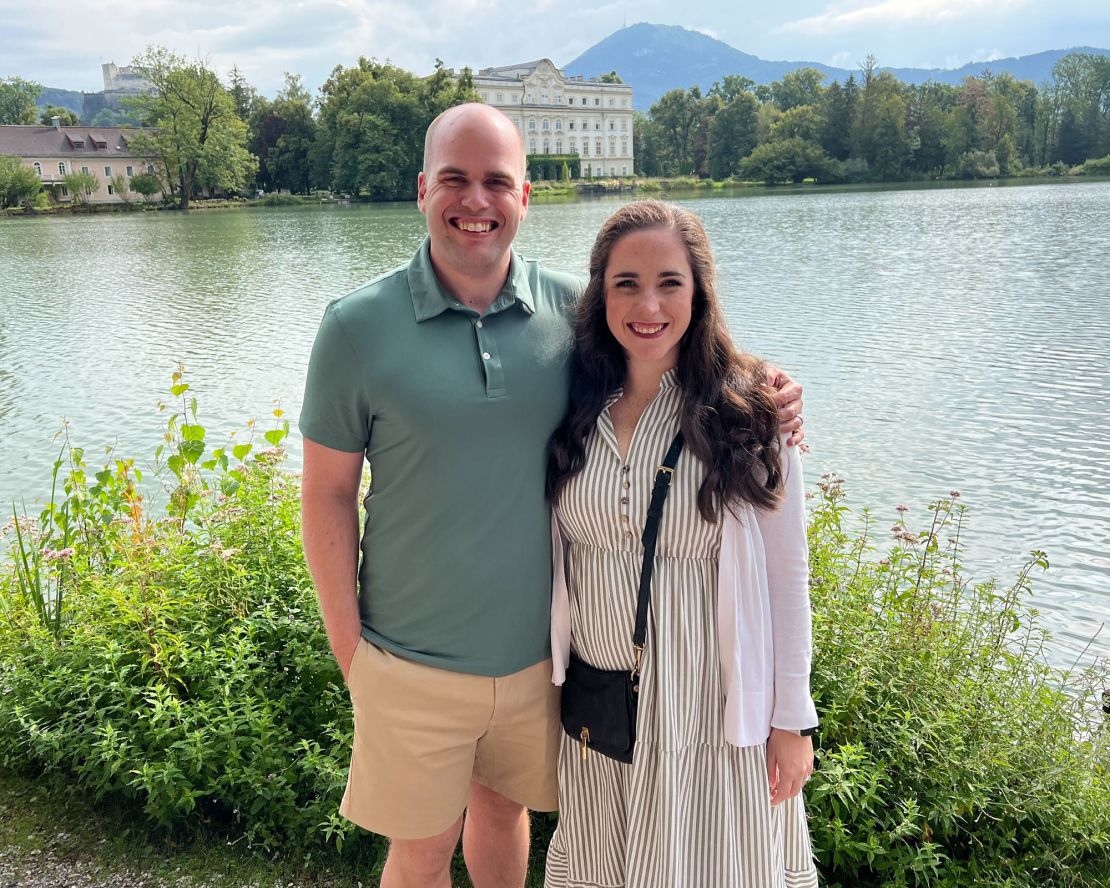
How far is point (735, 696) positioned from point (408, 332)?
999 millimetres

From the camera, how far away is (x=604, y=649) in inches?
76.5

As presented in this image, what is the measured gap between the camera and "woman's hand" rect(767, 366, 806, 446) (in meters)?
1.87

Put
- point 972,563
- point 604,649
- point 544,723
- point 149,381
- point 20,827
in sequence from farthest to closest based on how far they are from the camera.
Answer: point 149,381, point 972,563, point 20,827, point 544,723, point 604,649

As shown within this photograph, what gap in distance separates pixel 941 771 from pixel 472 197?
6.68 feet

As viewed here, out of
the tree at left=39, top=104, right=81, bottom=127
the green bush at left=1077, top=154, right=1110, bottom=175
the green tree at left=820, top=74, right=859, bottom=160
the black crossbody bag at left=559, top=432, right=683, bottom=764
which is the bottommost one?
the black crossbody bag at left=559, top=432, right=683, bottom=764

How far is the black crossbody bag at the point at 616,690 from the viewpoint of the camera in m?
1.84

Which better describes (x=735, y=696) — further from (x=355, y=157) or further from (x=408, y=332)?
(x=355, y=157)

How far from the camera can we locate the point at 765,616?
183 centimetres

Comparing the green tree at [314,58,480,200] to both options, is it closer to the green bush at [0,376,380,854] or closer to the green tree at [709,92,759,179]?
the green tree at [709,92,759,179]

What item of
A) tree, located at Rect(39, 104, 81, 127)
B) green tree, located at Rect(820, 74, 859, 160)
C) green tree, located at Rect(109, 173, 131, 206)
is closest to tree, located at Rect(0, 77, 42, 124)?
tree, located at Rect(39, 104, 81, 127)

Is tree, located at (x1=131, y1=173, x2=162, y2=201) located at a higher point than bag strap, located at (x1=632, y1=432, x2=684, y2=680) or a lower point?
higher

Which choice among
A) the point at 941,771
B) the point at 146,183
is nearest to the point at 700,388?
the point at 941,771

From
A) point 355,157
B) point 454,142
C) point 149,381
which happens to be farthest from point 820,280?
point 355,157

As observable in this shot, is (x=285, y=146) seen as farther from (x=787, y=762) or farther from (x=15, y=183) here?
(x=787, y=762)
